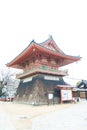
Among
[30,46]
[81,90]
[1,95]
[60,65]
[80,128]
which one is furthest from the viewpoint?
[1,95]

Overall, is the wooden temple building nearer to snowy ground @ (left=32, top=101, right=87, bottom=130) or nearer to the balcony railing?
the balcony railing

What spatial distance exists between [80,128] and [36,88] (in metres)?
14.3

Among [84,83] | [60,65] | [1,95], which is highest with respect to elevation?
[60,65]

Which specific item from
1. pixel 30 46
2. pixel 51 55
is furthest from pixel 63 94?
pixel 30 46

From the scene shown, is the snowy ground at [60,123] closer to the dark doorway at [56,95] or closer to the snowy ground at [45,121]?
the snowy ground at [45,121]

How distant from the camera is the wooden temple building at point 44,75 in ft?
65.7

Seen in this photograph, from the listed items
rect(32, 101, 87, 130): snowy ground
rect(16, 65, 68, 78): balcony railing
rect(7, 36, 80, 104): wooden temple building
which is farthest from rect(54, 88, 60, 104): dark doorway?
rect(32, 101, 87, 130): snowy ground

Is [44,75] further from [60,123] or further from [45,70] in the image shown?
[60,123]

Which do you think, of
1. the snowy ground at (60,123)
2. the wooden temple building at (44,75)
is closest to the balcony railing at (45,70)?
the wooden temple building at (44,75)

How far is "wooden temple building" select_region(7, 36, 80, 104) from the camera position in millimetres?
20016

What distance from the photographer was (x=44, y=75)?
21.9 metres

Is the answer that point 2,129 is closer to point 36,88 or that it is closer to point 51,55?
point 36,88

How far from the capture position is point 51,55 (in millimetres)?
22875

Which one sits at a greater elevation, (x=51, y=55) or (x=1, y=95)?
(x=51, y=55)
